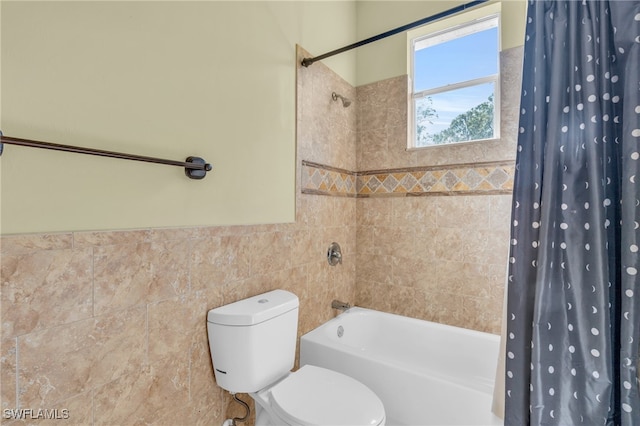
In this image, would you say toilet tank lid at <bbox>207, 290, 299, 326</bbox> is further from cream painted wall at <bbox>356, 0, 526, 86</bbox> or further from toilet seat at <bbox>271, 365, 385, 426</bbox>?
cream painted wall at <bbox>356, 0, 526, 86</bbox>

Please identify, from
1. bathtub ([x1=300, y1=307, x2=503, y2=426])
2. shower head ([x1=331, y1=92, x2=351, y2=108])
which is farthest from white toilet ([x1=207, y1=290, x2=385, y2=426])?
shower head ([x1=331, y1=92, x2=351, y2=108])

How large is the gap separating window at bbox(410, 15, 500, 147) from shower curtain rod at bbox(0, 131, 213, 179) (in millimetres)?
→ 1728

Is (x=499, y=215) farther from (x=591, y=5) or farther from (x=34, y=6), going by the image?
(x=34, y=6)

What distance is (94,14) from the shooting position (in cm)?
101

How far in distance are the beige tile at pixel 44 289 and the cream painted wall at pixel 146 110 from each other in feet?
0.29

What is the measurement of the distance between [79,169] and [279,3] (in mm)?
1443

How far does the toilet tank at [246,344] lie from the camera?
4.30 ft

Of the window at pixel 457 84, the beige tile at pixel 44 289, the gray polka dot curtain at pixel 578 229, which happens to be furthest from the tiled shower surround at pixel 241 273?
the gray polka dot curtain at pixel 578 229

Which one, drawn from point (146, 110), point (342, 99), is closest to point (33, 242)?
point (146, 110)

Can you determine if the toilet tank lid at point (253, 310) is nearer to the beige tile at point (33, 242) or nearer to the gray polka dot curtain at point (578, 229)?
the beige tile at point (33, 242)

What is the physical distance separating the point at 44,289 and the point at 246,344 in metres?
0.73

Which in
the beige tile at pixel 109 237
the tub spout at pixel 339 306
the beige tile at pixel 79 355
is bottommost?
the tub spout at pixel 339 306

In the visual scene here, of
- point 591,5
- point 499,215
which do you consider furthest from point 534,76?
point 499,215

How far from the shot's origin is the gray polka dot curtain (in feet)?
3.45
